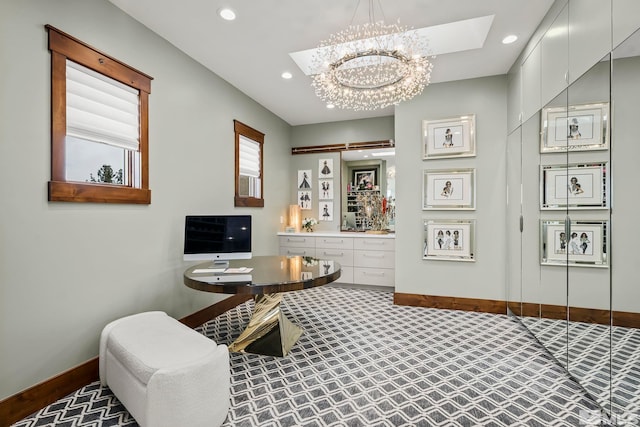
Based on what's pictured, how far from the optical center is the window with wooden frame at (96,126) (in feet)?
6.63

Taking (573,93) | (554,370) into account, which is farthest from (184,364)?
(573,93)

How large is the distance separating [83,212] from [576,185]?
11.4 ft

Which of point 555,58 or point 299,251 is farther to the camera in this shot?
point 299,251

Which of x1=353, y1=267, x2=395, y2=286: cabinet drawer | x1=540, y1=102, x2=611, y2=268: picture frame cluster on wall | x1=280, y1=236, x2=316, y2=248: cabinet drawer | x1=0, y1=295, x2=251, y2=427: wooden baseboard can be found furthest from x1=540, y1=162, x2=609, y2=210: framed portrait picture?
x1=0, y1=295, x2=251, y2=427: wooden baseboard

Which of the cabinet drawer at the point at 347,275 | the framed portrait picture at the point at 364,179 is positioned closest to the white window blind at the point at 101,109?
the cabinet drawer at the point at 347,275

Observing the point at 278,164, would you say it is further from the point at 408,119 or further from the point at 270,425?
the point at 270,425

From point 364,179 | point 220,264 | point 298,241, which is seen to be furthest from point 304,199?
point 220,264

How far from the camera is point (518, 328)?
3.14m

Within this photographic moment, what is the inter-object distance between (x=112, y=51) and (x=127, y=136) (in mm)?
669

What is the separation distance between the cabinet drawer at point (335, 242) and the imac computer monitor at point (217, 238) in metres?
1.94

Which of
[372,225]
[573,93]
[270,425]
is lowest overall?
[270,425]

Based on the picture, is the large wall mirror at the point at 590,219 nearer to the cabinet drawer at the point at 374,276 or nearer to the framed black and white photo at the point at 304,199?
the cabinet drawer at the point at 374,276

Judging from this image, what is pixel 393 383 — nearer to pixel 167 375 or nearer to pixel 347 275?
pixel 167 375

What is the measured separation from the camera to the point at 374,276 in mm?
4613
